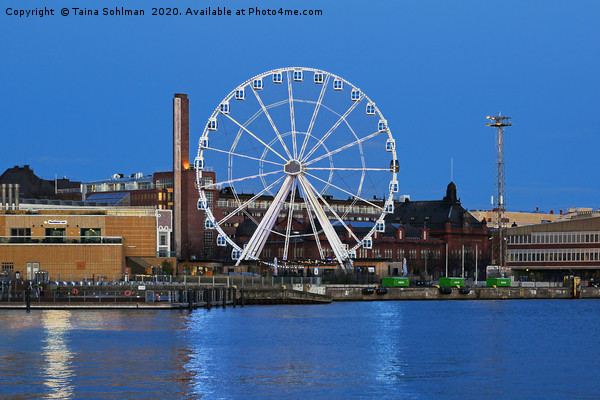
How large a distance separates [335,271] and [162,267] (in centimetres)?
2446

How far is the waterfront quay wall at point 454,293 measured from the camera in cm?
12444

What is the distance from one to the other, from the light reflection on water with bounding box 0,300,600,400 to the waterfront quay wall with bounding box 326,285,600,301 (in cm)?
2514

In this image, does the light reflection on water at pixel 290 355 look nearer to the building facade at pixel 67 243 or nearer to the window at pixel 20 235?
the building facade at pixel 67 243

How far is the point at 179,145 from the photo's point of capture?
192 meters

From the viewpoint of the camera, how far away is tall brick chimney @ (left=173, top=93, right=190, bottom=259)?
190 metres

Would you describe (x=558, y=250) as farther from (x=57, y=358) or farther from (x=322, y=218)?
(x=57, y=358)

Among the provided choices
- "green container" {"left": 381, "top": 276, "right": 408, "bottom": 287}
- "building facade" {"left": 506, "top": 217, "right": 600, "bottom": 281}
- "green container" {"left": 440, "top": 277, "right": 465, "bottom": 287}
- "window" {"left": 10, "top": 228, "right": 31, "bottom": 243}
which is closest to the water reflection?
"window" {"left": 10, "top": 228, "right": 31, "bottom": 243}

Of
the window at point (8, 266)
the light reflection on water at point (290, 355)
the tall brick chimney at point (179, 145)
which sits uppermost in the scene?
the tall brick chimney at point (179, 145)

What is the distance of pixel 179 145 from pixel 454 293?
70.0 m

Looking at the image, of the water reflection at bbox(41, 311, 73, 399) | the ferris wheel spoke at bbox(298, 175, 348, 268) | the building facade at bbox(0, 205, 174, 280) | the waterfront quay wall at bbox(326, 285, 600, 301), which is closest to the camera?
the water reflection at bbox(41, 311, 73, 399)

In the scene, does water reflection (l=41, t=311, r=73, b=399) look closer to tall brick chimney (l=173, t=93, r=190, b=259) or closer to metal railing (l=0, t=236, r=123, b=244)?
metal railing (l=0, t=236, r=123, b=244)

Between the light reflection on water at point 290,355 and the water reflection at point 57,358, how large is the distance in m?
0.06

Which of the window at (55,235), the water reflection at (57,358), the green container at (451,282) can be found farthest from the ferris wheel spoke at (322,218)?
the water reflection at (57,358)

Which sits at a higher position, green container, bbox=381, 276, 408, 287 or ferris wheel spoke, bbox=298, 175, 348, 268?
ferris wheel spoke, bbox=298, 175, 348, 268
